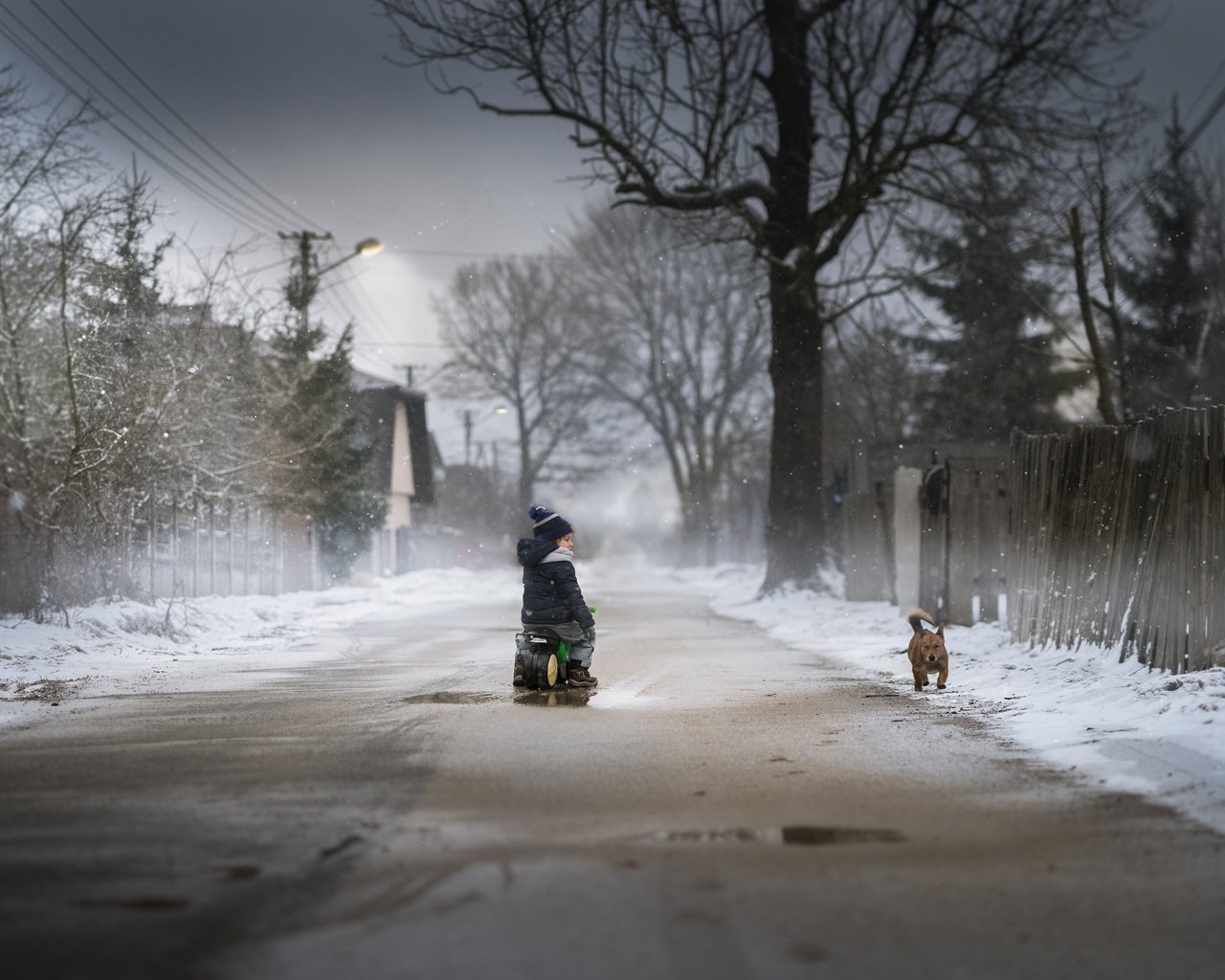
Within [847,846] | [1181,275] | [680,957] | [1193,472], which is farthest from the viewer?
[1181,275]

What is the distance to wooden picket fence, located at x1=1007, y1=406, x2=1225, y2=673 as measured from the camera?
902 cm

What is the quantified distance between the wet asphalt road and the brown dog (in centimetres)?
171

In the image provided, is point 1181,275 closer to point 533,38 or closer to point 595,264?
point 595,264

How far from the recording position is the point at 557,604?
1105 centimetres

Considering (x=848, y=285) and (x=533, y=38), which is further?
(x=848, y=285)

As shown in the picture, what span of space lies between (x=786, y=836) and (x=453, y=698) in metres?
5.45

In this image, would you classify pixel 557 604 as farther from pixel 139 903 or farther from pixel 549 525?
pixel 139 903

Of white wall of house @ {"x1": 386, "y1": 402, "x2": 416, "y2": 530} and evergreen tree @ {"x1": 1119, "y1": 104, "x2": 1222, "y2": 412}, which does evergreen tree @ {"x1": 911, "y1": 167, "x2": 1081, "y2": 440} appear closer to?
evergreen tree @ {"x1": 1119, "y1": 104, "x2": 1222, "y2": 412}

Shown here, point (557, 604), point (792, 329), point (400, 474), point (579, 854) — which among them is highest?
point (792, 329)

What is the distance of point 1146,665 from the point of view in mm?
9758

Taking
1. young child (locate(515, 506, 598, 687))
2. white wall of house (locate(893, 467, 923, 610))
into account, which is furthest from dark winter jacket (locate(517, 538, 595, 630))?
white wall of house (locate(893, 467, 923, 610))

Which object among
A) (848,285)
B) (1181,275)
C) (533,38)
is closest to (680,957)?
(533,38)

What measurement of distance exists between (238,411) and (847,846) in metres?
21.8

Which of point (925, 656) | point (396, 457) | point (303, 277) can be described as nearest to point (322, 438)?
point (303, 277)
